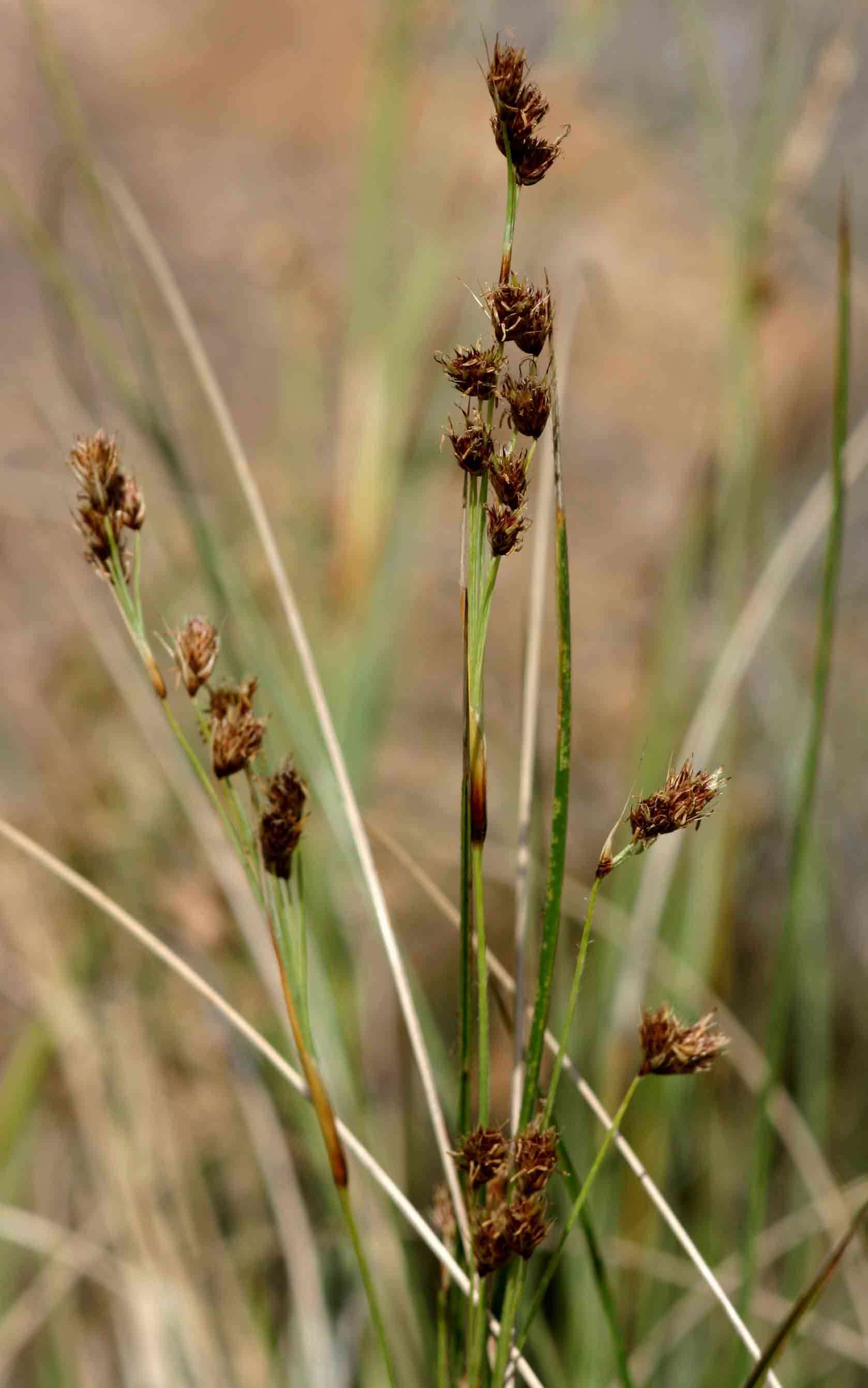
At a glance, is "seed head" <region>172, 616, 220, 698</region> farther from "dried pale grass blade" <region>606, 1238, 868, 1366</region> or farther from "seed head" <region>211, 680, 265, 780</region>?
"dried pale grass blade" <region>606, 1238, 868, 1366</region>

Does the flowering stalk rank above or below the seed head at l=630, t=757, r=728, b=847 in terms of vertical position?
above

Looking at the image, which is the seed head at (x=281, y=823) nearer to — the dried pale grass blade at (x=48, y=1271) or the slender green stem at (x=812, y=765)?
the slender green stem at (x=812, y=765)

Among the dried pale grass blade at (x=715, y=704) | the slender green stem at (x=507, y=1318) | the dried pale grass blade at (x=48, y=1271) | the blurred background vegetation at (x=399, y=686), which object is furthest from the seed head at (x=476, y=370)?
the dried pale grass blade at (x=48, y=1271)

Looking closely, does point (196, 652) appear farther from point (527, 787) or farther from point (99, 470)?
point (527, 787)

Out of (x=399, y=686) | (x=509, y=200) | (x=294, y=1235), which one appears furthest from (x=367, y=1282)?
(x=399, y=686)

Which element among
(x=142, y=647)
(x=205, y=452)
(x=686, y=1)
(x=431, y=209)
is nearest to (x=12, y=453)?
(x=205, y=452)

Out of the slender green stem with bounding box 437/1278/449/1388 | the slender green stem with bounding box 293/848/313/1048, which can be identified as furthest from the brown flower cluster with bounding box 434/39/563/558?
the slender green stem with bounding box 437/1278/449/1388
